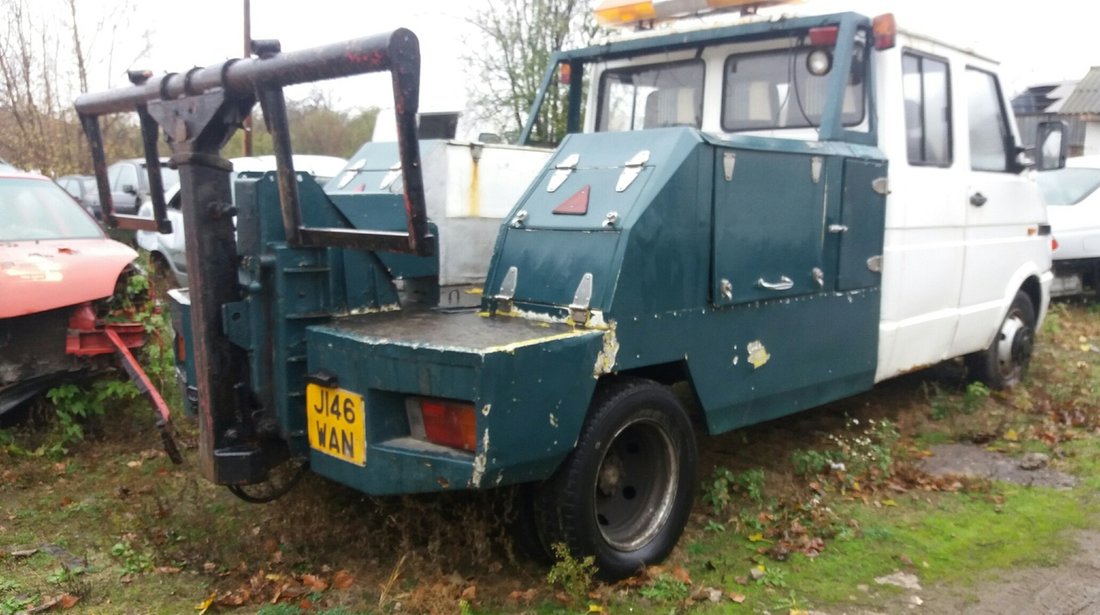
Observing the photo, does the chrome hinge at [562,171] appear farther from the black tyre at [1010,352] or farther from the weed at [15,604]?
the black tyre at [1010,352]

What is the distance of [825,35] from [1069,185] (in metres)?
7.65

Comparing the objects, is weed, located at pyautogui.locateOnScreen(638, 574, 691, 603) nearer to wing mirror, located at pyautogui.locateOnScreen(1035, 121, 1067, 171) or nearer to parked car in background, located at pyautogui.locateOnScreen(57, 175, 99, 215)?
wing mirror, located at pyautogui.locateOnScreen(1035, 121, 1067, 171)

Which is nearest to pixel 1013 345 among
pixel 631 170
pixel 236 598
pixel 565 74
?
pixel 565 74

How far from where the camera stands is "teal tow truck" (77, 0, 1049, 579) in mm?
2992

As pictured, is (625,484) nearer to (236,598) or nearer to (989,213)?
(236,598)

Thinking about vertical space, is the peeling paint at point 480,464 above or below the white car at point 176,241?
below

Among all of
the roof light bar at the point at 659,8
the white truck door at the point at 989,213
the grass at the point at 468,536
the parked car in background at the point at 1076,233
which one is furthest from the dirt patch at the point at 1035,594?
the parked car in background at the point at 1076,233

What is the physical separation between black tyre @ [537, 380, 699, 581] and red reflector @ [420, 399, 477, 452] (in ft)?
1.40

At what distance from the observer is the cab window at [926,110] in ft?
16.3

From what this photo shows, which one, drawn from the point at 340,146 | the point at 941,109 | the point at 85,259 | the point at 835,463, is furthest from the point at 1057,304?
the point at 340,146

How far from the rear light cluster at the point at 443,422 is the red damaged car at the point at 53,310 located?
2.29 meters

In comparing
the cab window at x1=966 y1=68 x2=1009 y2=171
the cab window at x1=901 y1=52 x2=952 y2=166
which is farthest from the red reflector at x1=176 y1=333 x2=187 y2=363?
the cab window at x1=966 y1=68 x2=1009 y2=171

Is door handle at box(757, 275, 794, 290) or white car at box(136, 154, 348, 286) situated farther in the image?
white car at box(136, 154, 348, 286)

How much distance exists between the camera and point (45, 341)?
16.6 feet
